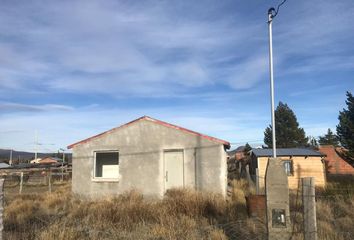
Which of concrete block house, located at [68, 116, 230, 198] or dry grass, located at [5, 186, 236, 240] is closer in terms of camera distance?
dry grass, located at [5, 186, 236, 240]

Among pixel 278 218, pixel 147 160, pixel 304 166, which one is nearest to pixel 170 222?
pixel 278 218

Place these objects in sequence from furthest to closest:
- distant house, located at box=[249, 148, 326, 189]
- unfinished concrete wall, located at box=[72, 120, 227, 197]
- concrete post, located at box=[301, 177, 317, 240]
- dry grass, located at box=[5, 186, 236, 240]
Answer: distant house, located at box=[249, 148, 326, 189], unfinished concrete wall, located at box=[72, 120, 227, 197], dry grass, located at box=[5, 186, 236, 240], concrete post, located at box=[301, 177, 317, 240]

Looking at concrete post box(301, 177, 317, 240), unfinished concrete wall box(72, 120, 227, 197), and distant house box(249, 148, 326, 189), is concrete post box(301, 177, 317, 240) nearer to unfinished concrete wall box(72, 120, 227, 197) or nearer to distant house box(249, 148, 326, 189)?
unfinished concrete wall box(72, 120, 227, 197)

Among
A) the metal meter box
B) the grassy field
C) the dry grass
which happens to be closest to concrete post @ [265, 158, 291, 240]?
the metal meter box

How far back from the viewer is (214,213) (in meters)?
10.7

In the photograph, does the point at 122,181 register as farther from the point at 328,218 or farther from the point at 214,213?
the point at 328,218

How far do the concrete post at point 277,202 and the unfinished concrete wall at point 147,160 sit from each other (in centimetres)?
897

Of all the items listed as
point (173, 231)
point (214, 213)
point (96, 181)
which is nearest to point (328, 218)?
point (214, 213)

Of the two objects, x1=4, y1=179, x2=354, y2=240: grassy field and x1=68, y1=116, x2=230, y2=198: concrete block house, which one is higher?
x1=68, y1=116, x2=230, y2=198: concrete block house

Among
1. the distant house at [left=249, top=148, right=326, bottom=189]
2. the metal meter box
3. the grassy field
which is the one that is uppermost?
the distant house at [left=249, top=148, right=326, bottom=189]

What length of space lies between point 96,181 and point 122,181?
1249 millimetres

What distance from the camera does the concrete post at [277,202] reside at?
6.49 metres

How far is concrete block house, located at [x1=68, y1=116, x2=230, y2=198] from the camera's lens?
15.9 meters

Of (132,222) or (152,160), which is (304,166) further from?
(132,222)
